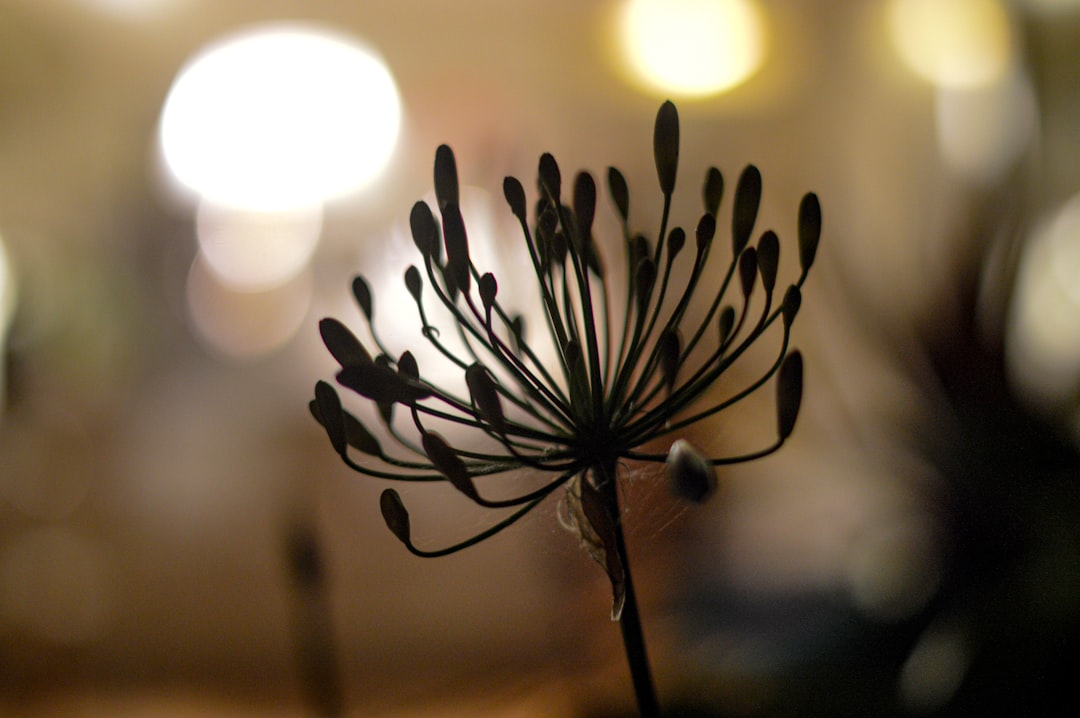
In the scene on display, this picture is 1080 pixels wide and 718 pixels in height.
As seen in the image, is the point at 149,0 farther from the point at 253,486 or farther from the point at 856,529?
the point at 856,529

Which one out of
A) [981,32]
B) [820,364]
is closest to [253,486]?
[820,364]

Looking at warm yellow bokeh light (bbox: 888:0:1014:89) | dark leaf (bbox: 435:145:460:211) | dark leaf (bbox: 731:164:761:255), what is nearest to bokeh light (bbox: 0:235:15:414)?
dark leaf (bbox: 435:145:460:211)

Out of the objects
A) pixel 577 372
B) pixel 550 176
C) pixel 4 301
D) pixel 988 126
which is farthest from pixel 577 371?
pixel 4 301

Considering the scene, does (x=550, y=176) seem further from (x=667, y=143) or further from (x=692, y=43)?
(x=692, y=43)

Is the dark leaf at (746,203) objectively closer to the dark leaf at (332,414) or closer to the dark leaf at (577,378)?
the dark leaf at (577,378)

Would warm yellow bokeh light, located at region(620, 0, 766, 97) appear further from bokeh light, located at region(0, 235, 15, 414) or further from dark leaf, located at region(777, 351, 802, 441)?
bokeh light, located at region(0, 235, 15, 414)

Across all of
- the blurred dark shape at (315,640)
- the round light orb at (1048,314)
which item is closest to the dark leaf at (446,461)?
the blurred dark shape at (315,640)
